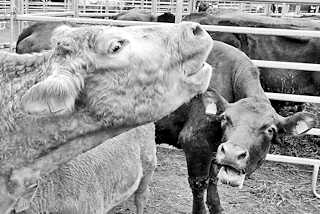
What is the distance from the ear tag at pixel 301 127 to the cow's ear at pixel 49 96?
6.52 ft

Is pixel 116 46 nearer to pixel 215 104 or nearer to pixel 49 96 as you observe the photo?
pixel 49 96

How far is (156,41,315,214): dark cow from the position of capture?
10.6 ft

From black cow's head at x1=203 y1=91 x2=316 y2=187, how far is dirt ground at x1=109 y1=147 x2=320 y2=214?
4.07 feet

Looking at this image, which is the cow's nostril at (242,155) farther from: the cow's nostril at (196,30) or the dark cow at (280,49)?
the dark cow at (280,49)

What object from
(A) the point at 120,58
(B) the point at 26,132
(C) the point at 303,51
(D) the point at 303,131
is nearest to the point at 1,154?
(B) the point at 26,132

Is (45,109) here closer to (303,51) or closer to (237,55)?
(237,55)

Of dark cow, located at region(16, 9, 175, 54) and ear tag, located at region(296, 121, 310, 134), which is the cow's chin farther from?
dark cow, located at region(16, 9, 175, 54)

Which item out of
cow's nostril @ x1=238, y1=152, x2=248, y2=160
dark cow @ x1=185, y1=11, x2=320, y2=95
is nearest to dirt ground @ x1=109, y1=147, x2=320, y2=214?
dark cow @ x1=185, y1=11, x2=320, y2=95

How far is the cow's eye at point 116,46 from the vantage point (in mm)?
2026

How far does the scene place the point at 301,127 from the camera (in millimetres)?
3402

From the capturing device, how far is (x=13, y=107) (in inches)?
82.5

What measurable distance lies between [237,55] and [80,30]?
244cm

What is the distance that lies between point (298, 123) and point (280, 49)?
3316 mm

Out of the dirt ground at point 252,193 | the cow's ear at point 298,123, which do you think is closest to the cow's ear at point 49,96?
the cow's ear at point 298,123
